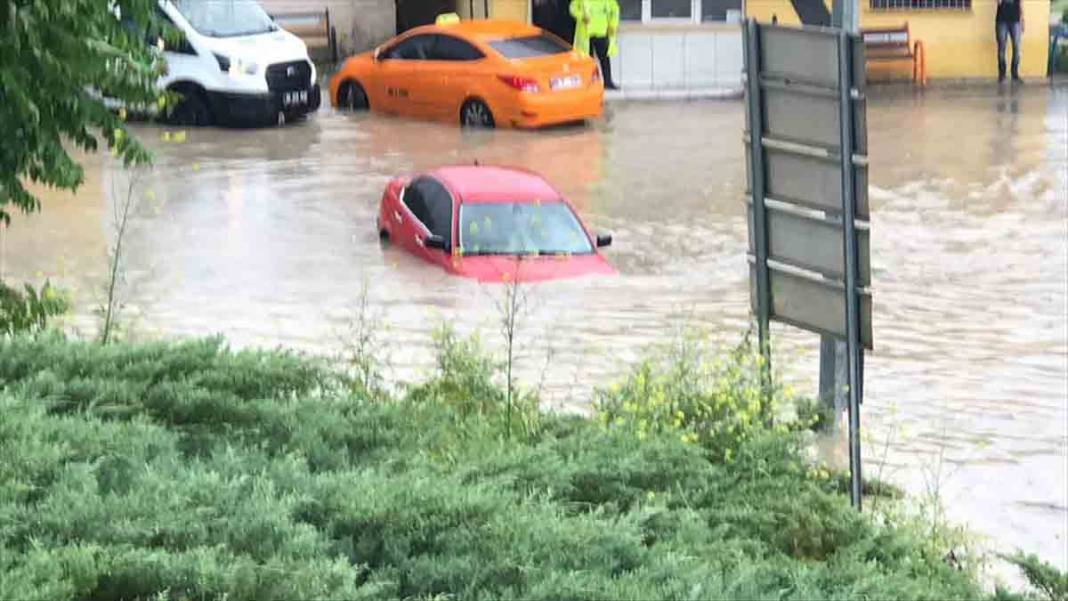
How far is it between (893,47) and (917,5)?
0.98m

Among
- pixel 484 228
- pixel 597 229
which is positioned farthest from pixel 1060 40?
pixel 484 228

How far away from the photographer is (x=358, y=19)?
118 ft

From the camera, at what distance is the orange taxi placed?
27000mm

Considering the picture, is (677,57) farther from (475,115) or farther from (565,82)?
(475,115)

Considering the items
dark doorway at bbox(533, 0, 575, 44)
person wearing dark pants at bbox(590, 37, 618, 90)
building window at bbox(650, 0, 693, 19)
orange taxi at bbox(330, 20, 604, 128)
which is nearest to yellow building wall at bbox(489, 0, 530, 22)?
dark doorway at bbox(533, 0, 575, 44)

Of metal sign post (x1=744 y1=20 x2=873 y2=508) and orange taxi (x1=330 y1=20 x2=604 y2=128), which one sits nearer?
metal sign post (x1=744 y1=20 x2=873 y2=508)

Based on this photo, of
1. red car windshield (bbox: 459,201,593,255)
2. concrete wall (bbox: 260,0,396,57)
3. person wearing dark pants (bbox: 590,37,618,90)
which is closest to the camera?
red car windshield (bbox: 459,201,593,255)

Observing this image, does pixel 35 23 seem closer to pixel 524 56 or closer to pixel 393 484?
pixel 393 484

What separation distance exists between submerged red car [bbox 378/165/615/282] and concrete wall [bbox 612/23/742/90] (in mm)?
14566

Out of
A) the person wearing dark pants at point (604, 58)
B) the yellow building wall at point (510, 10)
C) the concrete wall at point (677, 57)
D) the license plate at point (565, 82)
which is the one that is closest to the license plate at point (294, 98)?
the license plate at point (565, 82)

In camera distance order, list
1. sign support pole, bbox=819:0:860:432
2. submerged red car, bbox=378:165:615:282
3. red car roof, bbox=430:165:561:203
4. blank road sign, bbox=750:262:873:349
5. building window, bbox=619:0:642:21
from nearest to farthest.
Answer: blank road sign, bbox=750:262:873:349, sign support pole, bbox=819:0:860:432, submerged red car, bbox=378:165:615:282, red car roof, bbox=430:165:561:203, building window, bbox=619:0:642:21

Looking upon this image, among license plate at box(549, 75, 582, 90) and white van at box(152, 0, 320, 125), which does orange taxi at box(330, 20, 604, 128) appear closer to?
license plate at box(549, 75, 582, 90)

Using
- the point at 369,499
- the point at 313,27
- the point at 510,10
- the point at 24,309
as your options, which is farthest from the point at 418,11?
the point at 369,499

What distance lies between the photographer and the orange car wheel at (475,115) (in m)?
27.4
